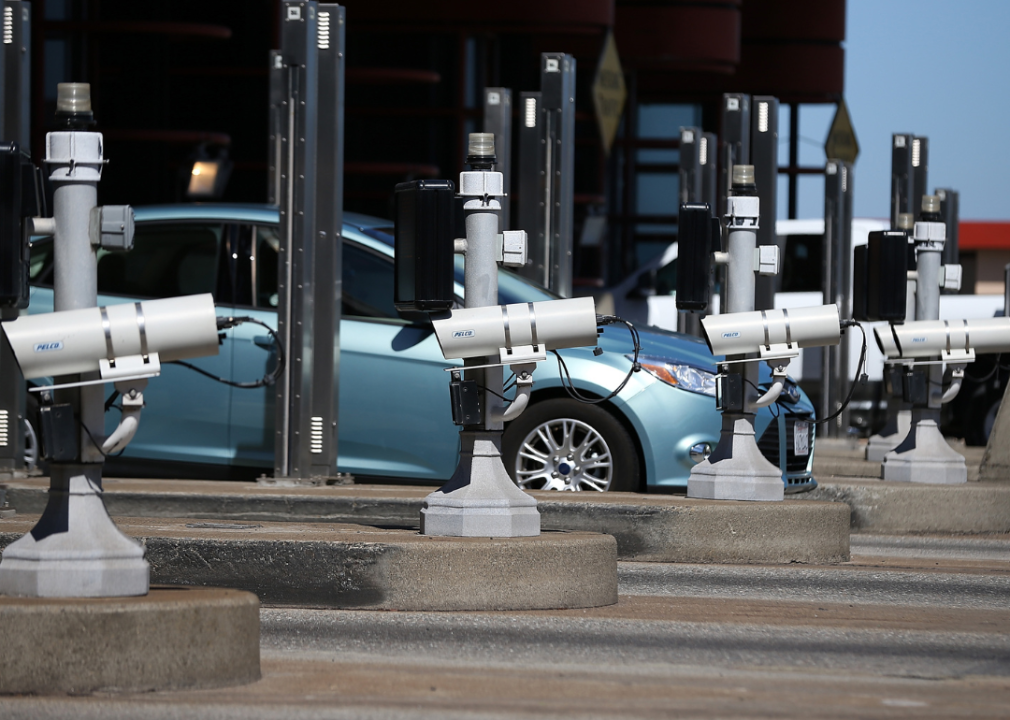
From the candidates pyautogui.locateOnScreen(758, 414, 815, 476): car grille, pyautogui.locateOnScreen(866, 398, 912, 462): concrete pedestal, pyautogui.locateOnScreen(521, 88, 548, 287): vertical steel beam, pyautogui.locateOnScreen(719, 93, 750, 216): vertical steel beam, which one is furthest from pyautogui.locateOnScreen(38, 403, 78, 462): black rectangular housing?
pyautogui.locateOnScreen(719, 93, 750, 216): vertical steel beam

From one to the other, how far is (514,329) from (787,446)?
310 cm

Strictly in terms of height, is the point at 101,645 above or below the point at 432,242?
below

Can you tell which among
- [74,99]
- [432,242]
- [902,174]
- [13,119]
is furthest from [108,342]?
[902,174]

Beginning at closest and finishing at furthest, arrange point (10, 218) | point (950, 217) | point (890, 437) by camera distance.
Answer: point (10, 218)
point (890, 437)
point (950, 217)

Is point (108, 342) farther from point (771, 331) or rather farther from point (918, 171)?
point (918, 171)

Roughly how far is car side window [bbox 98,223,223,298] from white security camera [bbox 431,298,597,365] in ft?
10.2

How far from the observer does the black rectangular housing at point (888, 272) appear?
1002 cm

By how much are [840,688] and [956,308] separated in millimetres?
15115

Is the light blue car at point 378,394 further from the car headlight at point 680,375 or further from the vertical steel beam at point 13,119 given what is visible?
the vertical steel beam at point 13,119

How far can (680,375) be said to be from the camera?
9.18 meters

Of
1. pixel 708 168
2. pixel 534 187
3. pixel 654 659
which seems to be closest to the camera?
pixel 654 659

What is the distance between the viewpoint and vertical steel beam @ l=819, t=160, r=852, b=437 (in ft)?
55.4

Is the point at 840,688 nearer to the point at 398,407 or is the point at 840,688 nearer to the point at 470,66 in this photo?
the point at 398,407

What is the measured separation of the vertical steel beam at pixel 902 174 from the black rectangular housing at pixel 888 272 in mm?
5282
